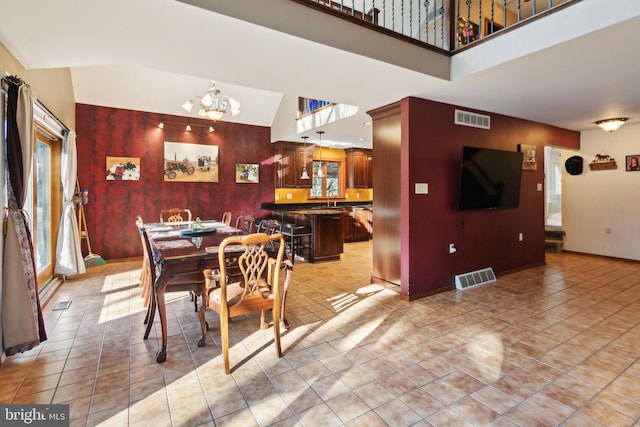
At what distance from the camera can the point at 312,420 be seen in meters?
1.82

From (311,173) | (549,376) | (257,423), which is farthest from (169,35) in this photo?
(311,173)

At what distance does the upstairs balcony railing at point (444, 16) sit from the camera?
Answer: 2861mm

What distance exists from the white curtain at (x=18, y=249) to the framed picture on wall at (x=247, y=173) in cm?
439

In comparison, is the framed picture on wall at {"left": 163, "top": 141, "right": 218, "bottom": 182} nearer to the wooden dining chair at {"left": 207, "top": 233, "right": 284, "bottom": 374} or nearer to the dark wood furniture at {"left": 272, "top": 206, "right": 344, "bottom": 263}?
the dark wood furniture at {"left": 272, "top": 206, "right": 344, "bottom": 263}

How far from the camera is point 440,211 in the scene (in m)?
4.19

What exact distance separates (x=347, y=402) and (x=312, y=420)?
264 millimetres

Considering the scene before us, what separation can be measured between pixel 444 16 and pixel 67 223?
546 centimetres

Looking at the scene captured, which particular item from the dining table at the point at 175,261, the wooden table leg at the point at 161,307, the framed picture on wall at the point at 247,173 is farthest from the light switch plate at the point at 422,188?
the framed picture on wall at the point at 247,173

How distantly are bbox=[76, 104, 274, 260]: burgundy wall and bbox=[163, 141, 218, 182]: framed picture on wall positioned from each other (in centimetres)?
10

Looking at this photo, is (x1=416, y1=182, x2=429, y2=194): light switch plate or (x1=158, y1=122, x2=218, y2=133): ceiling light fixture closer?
(x1=416, y1=182, x2=429, y2=194): light switch plate

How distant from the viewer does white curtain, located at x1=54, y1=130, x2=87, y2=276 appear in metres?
4.54

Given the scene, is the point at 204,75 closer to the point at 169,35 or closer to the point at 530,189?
the point at 169,35

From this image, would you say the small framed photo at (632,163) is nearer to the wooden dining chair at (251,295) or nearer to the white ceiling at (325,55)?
the white ceiling at (325,55)

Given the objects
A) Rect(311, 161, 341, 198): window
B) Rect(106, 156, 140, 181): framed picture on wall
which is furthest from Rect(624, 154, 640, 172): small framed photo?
Rect(106, 156, 140, 181): framed picture on wall
